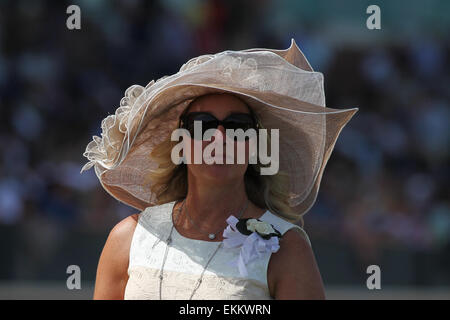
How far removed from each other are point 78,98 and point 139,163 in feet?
22.4

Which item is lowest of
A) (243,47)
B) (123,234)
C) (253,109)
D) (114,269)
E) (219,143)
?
(114,269)

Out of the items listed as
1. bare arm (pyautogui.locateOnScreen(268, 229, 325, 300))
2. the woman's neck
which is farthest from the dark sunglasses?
bare arm (pyautogui.locateOnScreen(268, 229, 325, 300))

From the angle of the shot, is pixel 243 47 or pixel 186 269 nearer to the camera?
pixel 186 269

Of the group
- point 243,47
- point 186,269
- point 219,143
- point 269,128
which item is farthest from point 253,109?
point 243,47

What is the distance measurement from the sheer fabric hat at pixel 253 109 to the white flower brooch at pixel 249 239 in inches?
14.6

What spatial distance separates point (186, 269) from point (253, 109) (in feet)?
2.10

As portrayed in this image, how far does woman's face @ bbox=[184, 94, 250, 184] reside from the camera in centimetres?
295

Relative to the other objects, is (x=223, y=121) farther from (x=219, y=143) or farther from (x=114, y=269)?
(x=114, y=269)

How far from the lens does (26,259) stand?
8.35 meters

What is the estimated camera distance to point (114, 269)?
3010 millimetres

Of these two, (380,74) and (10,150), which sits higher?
(380,74)

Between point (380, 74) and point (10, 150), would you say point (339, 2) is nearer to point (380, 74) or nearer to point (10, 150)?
point (380, 74)
